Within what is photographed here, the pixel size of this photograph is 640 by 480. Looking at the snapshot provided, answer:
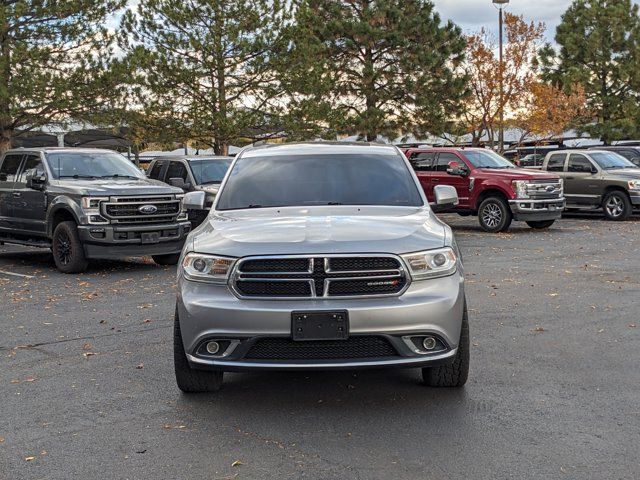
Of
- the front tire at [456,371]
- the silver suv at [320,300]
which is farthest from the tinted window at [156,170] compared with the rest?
the front tire at [456,371]

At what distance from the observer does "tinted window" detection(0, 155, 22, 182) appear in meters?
15.0

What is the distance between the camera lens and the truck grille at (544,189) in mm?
19438

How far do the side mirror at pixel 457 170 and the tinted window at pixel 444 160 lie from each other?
11.8 inches

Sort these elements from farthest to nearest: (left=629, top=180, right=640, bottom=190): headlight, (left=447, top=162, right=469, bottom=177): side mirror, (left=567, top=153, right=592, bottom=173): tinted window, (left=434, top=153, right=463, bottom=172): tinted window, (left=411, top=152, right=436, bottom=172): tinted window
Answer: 1. (left=567, top=153, right=592, bottom=173): tinted window
2. (left=629, top=180, right=640, bottom=190): headlight
3. (left=411, top=152, right=436, bottom=172): tinted window
4. (left=434, top=153, right=463, bottom=172): tinted window
5. (left=447, top=162, right=469, bottom=177): side mirror

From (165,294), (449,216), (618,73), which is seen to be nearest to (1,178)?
(165,294)

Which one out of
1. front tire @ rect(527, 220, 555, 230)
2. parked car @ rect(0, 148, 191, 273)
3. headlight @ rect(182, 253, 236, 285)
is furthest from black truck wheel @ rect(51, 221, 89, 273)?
front tire @ rect(527, 220, 555, 230)

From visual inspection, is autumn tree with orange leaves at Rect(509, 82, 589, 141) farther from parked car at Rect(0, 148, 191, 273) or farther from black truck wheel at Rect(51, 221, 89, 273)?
black truck wheel at Rect(51, 221, 89, 273)

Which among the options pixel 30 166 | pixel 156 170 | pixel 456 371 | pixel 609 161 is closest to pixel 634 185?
pixel 609 161

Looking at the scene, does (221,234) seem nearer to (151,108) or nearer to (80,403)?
(80,403)

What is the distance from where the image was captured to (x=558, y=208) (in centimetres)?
1980

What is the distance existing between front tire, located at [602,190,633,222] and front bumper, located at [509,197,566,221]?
3882 mm

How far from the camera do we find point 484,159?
68.1ft

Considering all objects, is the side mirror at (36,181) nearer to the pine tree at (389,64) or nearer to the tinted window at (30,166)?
the tinted window at (30,166)

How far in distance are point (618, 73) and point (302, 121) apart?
92.8 ft
